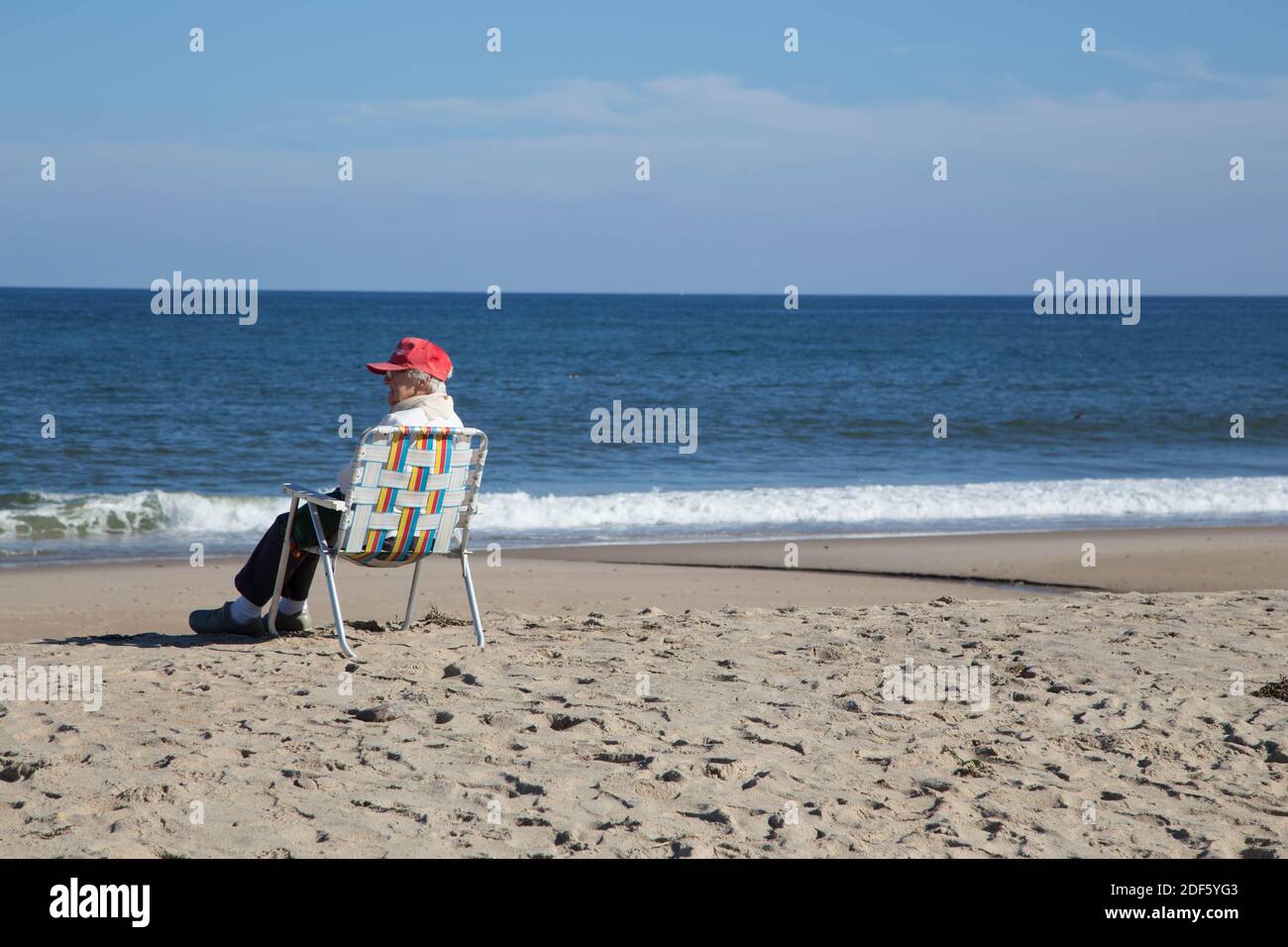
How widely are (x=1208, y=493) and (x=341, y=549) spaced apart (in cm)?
1153

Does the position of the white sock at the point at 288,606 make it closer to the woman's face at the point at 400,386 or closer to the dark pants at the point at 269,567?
the dark pants at the point at 269,567

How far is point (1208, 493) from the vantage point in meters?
14.0

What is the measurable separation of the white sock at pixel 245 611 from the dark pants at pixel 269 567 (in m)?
0.03

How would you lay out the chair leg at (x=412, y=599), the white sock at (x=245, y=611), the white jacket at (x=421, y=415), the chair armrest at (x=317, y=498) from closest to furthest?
the chair armrest at (x=317, y=498) < the white jacket at (x=421, y=415) < the white sock at (x=245, y=611) < the chair leg at (x=412, y=599)

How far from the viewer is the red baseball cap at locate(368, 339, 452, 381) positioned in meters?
5.56

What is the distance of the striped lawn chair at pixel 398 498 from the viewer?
5.31 meters

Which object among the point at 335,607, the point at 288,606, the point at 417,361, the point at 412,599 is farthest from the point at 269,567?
the point at 417,361

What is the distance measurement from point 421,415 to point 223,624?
4.76 feet

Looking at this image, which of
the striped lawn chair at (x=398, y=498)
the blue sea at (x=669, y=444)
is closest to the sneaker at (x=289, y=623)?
the striped lawn chair at (x=398, y=498)

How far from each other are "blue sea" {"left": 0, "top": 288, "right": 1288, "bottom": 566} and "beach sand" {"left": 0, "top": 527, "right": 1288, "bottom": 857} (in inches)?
123

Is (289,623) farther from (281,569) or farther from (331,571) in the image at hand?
(331,571)

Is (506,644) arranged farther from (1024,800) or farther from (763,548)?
(763,548)
